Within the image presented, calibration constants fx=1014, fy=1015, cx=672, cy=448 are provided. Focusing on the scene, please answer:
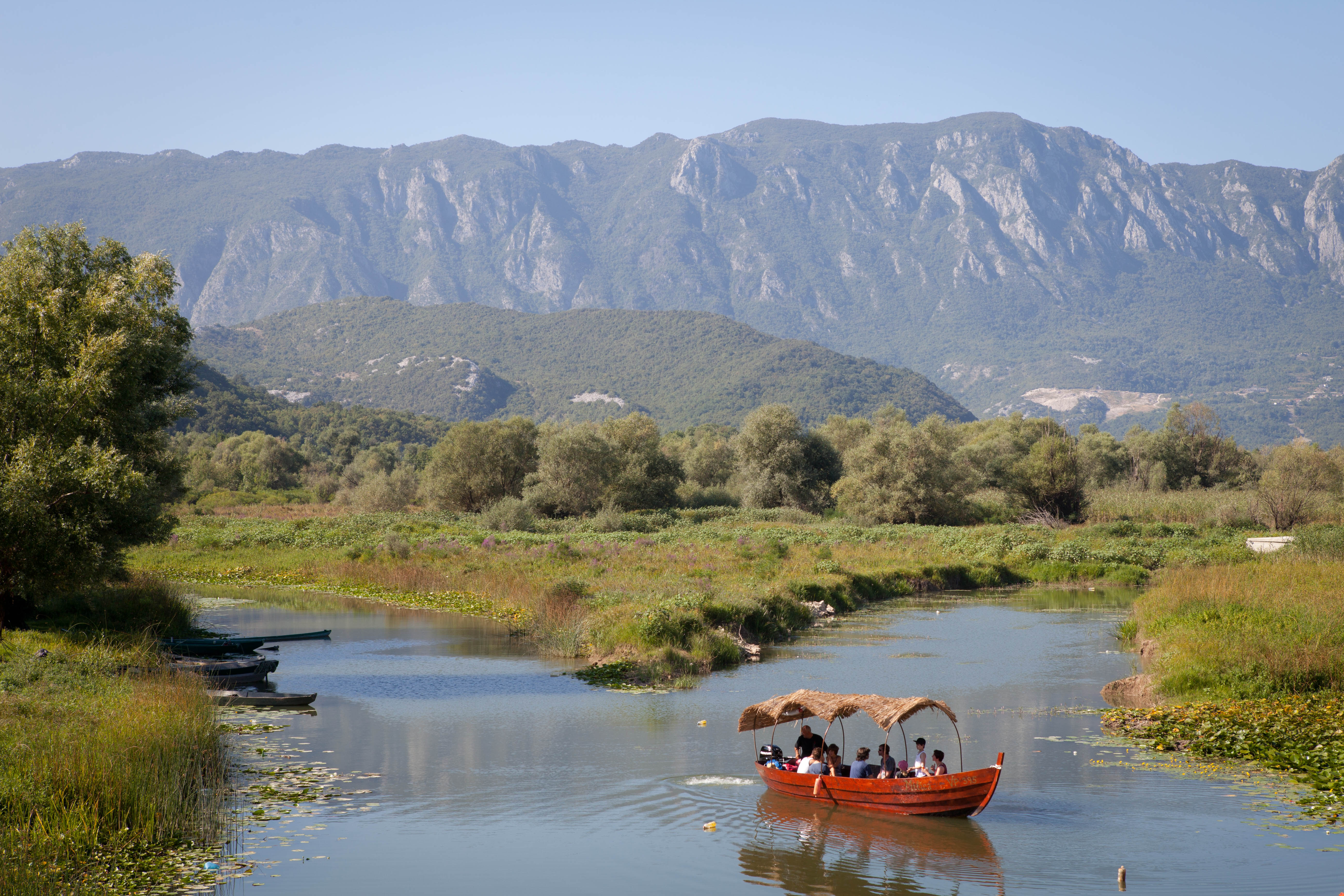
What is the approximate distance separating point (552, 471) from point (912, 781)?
59576 mm

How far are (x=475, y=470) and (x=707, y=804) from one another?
6378 centimetres

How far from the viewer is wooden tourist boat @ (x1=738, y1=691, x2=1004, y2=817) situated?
51.3ft

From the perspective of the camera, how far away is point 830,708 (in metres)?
17.9

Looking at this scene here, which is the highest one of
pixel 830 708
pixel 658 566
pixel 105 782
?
pixel 830 708

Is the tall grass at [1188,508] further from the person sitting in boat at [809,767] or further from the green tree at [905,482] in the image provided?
the person sitting in boat at [809,767]

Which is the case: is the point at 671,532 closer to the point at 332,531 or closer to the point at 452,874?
the point at 332,531

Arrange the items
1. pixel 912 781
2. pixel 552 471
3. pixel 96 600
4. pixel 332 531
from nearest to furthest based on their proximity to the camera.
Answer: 1. pixel 912 781
2. pixel 96 600
3. pixel 332 531
4. pixel 552 471

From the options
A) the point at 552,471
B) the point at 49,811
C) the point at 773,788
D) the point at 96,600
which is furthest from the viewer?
the point at 552,471

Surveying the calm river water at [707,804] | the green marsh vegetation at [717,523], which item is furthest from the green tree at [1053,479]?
the calm river water at [707,804]

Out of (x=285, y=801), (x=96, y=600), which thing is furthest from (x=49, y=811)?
(x=96, y=600)

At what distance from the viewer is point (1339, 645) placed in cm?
2278

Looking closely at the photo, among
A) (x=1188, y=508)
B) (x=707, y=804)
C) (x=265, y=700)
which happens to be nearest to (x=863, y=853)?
(x=707, y=804)

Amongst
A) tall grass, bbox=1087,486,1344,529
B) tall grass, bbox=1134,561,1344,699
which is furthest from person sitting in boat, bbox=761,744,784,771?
tall grass, bbox=1087,486,1344,529

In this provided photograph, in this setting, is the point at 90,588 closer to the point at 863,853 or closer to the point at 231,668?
the point at 231,668
